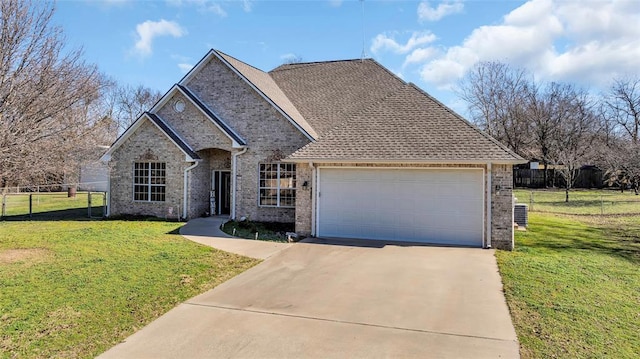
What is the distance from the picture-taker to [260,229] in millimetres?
14516

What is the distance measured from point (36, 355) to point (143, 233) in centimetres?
851

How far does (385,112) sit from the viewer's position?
14.4m

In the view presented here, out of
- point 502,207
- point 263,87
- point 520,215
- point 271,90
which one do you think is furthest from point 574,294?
point 271,90

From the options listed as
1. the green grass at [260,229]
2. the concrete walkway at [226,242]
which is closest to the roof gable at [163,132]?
the concrete walkway at [226,242]

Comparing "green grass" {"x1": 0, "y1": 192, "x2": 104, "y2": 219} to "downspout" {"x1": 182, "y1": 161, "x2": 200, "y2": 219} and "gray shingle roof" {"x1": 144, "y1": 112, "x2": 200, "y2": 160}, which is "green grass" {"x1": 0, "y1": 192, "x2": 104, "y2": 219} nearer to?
"downspout" {"x1": 182, "y1": 161, "x2": 200, "y2": 219}

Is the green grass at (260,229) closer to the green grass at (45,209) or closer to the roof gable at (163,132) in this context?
the roof gable at (163,132)

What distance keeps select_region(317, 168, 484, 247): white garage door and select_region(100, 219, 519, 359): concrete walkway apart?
84.3 inches

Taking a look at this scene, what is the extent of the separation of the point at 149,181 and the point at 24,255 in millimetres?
7588

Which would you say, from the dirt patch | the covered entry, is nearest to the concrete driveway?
the dirt patch

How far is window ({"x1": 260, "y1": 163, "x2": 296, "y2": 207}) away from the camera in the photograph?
15984 millimetres

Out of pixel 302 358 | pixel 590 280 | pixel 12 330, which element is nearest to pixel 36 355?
pixel 12 330

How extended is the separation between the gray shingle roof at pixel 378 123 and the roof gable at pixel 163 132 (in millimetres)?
5190

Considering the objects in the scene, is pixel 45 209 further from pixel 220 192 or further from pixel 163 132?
pixel 220 192

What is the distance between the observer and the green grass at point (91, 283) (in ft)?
17.0
